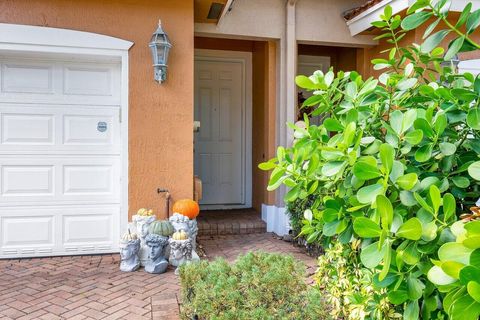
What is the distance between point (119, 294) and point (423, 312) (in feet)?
9.65

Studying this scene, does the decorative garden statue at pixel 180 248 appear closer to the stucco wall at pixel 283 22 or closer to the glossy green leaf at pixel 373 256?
the stucco wall at pixel 283 22

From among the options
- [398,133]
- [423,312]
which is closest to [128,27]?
[398,133]

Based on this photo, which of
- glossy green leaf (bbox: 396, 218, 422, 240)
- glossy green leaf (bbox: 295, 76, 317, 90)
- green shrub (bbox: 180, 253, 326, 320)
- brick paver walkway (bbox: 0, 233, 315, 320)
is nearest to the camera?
glossy green leaf (bbox: 396, 218, 422, 240)

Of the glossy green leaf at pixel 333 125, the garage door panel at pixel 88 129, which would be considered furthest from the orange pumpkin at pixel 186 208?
the glossy green leaf at pixel 333 125

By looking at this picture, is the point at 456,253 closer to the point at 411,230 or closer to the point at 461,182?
the point at 411,230

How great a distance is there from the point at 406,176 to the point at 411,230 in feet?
0.56

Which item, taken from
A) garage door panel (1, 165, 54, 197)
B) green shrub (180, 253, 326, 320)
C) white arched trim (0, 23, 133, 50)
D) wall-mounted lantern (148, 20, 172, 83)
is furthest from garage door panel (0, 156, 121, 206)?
green shrub (180, 253, 326, 320)

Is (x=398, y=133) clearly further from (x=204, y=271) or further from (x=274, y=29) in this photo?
(x=274, y=29)

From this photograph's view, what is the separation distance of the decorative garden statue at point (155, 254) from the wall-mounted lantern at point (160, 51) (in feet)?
5.92

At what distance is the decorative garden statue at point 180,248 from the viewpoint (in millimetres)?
4051

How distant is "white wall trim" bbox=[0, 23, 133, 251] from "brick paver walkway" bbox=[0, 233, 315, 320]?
28.5 inches

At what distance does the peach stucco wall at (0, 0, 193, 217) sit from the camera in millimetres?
4336

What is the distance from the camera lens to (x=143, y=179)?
4473mm

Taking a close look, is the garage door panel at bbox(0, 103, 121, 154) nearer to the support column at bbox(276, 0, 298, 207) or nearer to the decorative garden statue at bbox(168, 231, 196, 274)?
the decorative garden statue at bbox(168, 231, 196, 274)
